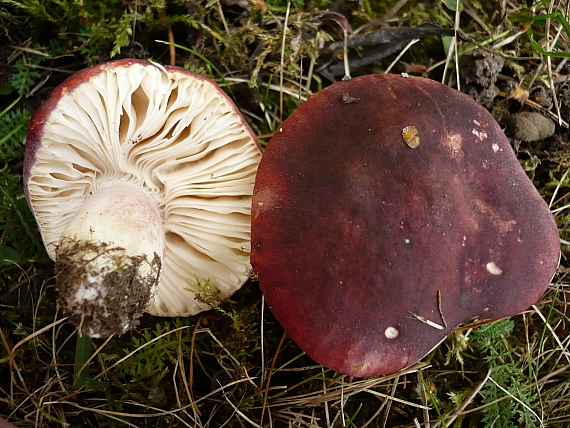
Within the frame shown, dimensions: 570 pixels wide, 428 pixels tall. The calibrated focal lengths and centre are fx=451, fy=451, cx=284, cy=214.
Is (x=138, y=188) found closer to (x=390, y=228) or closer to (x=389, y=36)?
(x=390, y=228)

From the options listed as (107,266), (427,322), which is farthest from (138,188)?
(427,322)

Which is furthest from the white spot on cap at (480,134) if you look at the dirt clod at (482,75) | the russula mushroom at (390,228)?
the dirt clod at (482,75)

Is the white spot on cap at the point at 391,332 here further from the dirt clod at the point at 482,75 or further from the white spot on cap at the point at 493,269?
the dirt clod at the point at 482,75

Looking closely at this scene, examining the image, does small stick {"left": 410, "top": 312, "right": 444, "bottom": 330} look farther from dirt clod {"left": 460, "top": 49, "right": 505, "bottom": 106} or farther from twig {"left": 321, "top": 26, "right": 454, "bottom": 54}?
twig {"left": 321, "top": 26, "right": 454, "bottom": 54}

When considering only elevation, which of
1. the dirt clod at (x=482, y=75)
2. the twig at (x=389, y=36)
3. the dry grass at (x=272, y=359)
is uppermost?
the twig at (x=389, y=36)

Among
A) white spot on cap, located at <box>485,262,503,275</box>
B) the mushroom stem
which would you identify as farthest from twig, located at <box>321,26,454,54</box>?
the mushroom stem

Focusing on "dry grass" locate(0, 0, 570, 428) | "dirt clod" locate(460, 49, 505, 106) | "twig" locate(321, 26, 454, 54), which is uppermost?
"twig" locate(321, 26, 454, 54)
